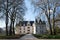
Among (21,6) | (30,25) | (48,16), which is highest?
(21,6)

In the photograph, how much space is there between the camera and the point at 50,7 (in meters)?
33.0

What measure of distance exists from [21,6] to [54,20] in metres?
8.45

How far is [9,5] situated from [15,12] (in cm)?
323

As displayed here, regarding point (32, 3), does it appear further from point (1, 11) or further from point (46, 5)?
point (1, 11)

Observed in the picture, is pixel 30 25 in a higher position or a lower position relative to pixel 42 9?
lower

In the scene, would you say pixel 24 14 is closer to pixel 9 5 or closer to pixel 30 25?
pixel 9 5

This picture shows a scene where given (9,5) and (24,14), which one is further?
(24,14)

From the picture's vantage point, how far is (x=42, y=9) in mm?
34094

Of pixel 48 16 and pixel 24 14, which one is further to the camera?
pixel 24 14

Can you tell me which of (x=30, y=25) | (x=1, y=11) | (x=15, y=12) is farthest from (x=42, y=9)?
(x=30, y=25)

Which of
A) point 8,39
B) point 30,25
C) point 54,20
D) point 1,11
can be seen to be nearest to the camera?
point 8,39

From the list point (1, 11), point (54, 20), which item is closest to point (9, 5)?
point (1, 11)

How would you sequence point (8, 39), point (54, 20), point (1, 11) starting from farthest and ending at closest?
point (54, 20) < point (1, 11) < point (8, 39)

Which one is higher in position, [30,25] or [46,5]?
[46,5]
